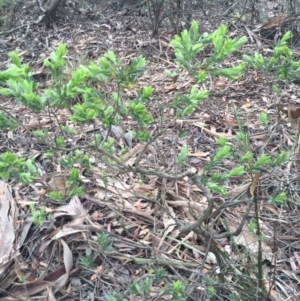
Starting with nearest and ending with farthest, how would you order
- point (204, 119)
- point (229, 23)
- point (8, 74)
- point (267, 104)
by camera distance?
point (8, 74), point (204, 119), point (267, 104), point (229, 23)

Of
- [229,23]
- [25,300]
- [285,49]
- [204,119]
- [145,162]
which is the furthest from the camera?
[229,23]

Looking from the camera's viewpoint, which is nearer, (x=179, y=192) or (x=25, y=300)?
(x=25, y=300)

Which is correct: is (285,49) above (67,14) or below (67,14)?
above

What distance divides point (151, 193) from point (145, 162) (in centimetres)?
30

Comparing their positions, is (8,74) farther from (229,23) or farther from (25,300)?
(229,23)

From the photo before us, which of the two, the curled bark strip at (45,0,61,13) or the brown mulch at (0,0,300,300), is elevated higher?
the curled bark strip at (45,0,61,13)

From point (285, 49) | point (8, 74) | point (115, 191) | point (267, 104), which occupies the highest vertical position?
point (8, 74)

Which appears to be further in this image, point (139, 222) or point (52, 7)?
point (52, 7)

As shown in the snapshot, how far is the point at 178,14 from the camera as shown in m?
4.79

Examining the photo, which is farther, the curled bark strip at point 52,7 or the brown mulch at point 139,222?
the curled bark strip at point 52,7

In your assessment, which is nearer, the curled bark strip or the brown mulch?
the brown mulch

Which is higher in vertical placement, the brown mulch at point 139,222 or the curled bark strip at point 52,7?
the curled bark strip at point 52,7

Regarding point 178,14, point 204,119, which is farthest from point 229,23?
point 204,119

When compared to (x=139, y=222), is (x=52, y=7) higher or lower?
higher
